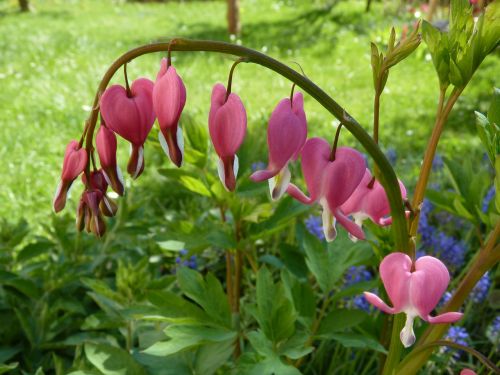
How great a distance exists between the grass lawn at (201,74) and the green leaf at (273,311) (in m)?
1.03

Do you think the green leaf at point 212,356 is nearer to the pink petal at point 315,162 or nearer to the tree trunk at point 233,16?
the pink petal at point 315,162

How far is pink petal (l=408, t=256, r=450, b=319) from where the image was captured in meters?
0.89

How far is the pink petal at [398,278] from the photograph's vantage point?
91 centimetres

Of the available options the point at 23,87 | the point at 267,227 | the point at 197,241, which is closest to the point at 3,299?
the point at 197,241

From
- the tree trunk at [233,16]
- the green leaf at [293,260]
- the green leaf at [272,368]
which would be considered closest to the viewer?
the green leaf at [272,368]

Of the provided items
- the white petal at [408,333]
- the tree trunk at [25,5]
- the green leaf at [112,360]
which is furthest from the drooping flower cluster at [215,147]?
the tree trunk at [25,5]

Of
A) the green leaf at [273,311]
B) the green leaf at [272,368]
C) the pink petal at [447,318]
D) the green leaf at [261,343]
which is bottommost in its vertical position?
the green leaf at [272,368]

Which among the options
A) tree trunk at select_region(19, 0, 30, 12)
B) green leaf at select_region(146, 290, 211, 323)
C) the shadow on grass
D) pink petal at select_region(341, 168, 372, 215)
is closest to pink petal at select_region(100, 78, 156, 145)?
pink petal at select_region(341, 168, 372, 215)

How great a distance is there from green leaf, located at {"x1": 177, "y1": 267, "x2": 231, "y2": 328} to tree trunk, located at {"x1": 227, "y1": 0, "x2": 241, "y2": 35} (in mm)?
5987

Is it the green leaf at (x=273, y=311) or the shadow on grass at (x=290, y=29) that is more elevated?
the green leaf at (x=273, y=311)

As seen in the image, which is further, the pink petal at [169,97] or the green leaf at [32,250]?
the green leaf at [32,250]

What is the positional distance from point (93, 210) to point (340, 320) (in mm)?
636

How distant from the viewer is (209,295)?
4.46 feet

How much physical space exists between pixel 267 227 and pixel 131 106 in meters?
0.76
